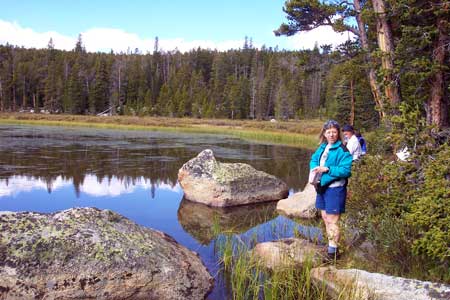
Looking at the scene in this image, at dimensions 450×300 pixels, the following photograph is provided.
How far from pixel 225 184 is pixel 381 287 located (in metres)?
6.94

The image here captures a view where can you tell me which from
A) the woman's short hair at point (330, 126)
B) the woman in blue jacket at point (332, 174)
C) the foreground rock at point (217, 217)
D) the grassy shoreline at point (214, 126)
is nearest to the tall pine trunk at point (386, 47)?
the woman's short hair at point (330, 126)


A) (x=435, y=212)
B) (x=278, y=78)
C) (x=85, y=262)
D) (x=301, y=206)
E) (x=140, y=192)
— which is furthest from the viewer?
(x=278, y=78)

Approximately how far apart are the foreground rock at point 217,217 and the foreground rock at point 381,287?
3.14 metres

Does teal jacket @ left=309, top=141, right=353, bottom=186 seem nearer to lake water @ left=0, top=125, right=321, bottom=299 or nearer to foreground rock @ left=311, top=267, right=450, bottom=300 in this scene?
foreground rock @ left=311, top=267, right=450, bottom=300

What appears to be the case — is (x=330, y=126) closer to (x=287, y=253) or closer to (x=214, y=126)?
(x=287, y=253)

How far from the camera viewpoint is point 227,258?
6.21 m

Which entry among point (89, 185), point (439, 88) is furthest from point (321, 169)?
point (89, 185)

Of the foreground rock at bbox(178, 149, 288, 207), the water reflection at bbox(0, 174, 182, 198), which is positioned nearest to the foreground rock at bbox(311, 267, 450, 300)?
the foreground rock at bbox(178, 149, 288, 207)

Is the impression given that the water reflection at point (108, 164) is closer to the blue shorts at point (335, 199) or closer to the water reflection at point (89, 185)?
the water reflection at point (89, 185)

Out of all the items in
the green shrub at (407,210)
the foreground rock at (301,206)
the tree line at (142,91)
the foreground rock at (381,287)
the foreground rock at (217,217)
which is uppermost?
the tree line at (142,91)

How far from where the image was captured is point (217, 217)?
9.69m

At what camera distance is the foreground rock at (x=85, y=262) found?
4.62 m

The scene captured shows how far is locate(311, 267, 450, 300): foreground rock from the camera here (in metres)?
4.32

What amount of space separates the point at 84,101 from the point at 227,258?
77452 millimetres
